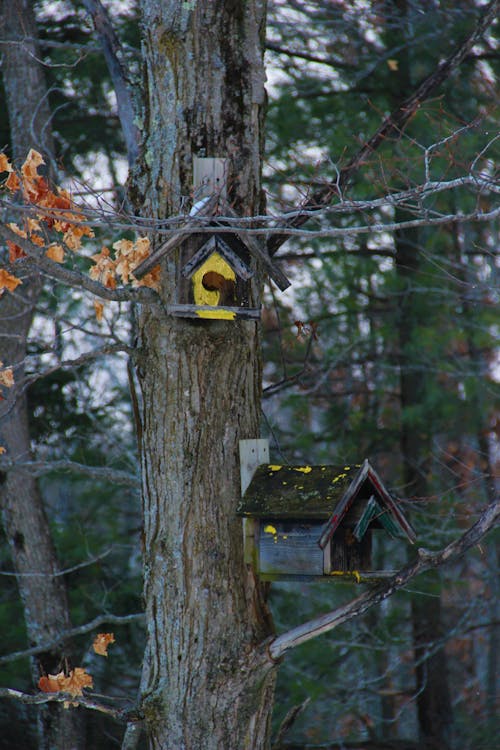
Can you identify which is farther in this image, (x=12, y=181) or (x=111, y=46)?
(x=111, y=46)

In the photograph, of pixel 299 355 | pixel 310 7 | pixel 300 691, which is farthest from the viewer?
pixel 299 355

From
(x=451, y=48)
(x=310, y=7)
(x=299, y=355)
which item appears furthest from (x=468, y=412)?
(x=310, y=7)

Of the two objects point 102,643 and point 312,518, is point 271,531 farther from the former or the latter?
point 102,643

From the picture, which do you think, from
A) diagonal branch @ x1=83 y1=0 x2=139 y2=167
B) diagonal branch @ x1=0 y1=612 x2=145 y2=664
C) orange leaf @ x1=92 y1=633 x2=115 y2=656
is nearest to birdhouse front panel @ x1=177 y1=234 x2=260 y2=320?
diagonal branch @ x1=83 y1=0 x2=139 y2=167

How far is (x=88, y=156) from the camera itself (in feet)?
26.6

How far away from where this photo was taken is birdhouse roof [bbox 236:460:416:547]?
3332 millimetres

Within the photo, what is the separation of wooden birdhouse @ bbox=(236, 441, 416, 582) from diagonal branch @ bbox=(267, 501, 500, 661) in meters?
0.16

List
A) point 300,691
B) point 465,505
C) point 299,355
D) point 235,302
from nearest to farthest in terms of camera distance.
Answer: point 235,302, point 465,505, point 300,691, point 299,355

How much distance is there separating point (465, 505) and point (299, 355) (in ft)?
8.54

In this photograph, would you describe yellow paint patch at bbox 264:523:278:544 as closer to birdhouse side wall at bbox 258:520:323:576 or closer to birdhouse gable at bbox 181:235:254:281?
birdhouse side wall at bbox 258:520:323:576

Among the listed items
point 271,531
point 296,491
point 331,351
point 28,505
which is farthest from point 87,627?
point 331,351

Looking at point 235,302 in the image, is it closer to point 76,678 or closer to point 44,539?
point 76,678

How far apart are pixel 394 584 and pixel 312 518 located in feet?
1.33

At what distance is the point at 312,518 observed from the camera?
3328 mm
